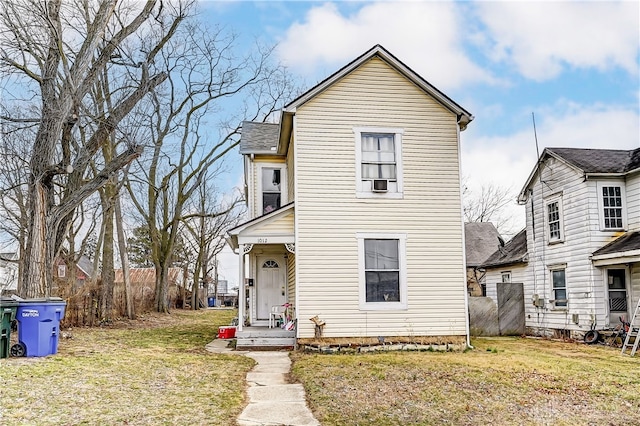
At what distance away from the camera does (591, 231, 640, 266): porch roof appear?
13578mm

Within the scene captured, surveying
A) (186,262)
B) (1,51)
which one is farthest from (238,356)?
(186,262)

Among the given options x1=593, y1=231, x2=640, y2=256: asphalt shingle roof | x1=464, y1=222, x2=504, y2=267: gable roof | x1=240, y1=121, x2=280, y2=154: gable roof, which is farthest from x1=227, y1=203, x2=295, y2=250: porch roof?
x1=464, y1=222, x2=504, y2=267: gable roof

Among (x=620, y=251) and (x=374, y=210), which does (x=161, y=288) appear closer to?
(x=374, y=210)

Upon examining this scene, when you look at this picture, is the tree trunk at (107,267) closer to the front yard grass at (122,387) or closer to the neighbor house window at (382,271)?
the front yard grass at (122,387)

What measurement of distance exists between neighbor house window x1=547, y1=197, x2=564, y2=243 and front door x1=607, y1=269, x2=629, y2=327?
6.19ft

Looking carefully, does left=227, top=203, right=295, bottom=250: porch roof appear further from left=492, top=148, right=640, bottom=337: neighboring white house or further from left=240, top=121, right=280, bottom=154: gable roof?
left=492, top=148, right=640, bottom=337: neighboring white house

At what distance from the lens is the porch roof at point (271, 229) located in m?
12.6

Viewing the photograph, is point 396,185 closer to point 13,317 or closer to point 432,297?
point 432,297

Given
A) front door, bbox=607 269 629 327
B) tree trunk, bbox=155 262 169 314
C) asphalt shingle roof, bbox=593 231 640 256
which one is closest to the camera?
asphalt shingle roof, bbox=593 231 640 256

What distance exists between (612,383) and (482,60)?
8.99 m

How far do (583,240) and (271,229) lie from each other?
30.3ft

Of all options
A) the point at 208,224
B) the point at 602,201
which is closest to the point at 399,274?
the point at 602,201

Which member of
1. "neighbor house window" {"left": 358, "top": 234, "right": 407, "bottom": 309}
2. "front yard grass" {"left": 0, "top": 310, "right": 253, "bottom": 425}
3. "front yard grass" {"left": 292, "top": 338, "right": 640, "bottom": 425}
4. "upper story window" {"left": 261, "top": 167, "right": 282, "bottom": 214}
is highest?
"upper story window" {"left": 261, "top": 167, "right": 282, "bottom": 214}

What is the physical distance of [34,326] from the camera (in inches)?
379
